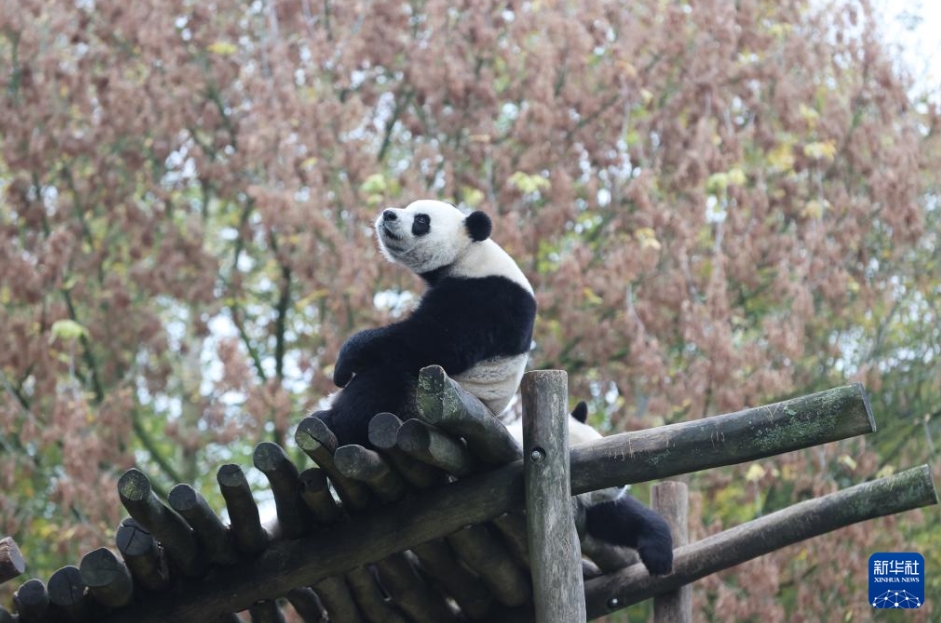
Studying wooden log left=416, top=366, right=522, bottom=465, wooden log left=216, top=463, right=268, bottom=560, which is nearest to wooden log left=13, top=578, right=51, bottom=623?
wooden log left=216, top=463, right=268, bottom=560

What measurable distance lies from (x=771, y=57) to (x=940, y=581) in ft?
17.7

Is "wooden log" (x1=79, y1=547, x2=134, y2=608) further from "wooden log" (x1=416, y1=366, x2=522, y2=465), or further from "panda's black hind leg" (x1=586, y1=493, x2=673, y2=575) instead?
"panda's black hind leg" (x1=586, y1=493, x2=673, y2=575)

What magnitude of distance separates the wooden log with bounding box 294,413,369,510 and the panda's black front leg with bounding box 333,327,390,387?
431mm

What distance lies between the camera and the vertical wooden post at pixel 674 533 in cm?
632

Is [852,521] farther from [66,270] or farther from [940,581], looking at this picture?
[66,270]

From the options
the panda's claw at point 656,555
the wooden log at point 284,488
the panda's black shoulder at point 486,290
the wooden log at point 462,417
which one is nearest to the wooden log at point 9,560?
the wooden log at point 284,488

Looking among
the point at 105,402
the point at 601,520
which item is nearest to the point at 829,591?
the point at 601,520

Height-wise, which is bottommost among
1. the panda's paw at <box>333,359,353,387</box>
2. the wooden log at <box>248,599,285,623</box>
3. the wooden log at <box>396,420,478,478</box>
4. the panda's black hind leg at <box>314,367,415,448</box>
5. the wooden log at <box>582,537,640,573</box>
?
the wooden log at <box>248,599,285,623</box>

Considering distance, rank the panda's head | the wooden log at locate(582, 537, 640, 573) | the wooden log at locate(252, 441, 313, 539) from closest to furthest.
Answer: the wooden log at locate(252, 441, 313, 539)
the panda's head
the wooden log at locate(582, 537, 640, 573)

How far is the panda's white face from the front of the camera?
19.0 ft

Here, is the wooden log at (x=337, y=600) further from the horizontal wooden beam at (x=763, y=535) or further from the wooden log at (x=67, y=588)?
the wooden log at (x=67, y=588)

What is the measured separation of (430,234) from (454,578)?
5.36ft

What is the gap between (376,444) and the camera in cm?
461

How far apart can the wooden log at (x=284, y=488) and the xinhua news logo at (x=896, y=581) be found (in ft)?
11.2
